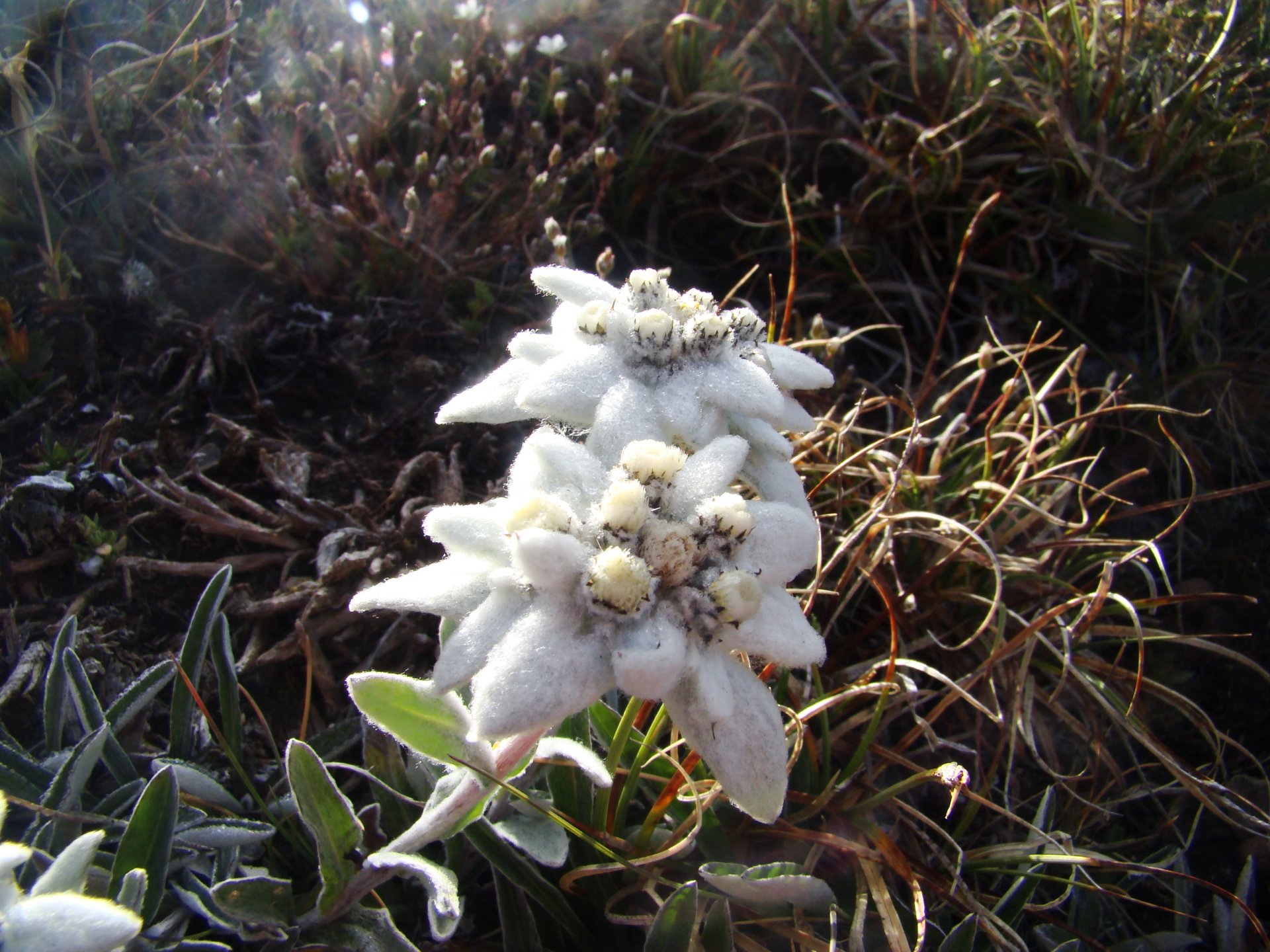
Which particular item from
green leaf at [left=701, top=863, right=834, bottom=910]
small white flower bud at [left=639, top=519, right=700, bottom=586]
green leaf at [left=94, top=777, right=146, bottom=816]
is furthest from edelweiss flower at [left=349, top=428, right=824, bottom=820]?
green leaf at [left=94, top=777, right=146, bottom=816]

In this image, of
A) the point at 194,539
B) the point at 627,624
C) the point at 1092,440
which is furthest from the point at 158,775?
the point at 1092,440

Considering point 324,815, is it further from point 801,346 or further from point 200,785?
point 801,346

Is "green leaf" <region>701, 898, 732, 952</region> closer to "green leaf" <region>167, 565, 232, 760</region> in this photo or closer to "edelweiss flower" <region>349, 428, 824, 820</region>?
"edelweiss flower" <region>349, 428, 824, 820</region>

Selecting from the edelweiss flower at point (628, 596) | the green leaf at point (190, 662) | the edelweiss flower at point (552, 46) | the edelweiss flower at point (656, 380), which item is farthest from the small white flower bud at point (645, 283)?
the edelweiss flower at point (552, 46)

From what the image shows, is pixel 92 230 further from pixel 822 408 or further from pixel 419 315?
pixel 822 408

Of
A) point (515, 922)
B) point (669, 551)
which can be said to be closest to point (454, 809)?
point (515, 922)

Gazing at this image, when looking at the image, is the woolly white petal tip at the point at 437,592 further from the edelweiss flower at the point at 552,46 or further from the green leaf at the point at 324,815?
the edelweiss flower at the point at 552,46

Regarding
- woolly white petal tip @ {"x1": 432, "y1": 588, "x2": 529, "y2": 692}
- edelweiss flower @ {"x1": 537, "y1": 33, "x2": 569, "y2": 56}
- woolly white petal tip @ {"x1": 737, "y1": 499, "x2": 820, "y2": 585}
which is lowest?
woolly white petal tip @ {"x1": 432, "y1": 588, "x2": 529, "y2": 692}
